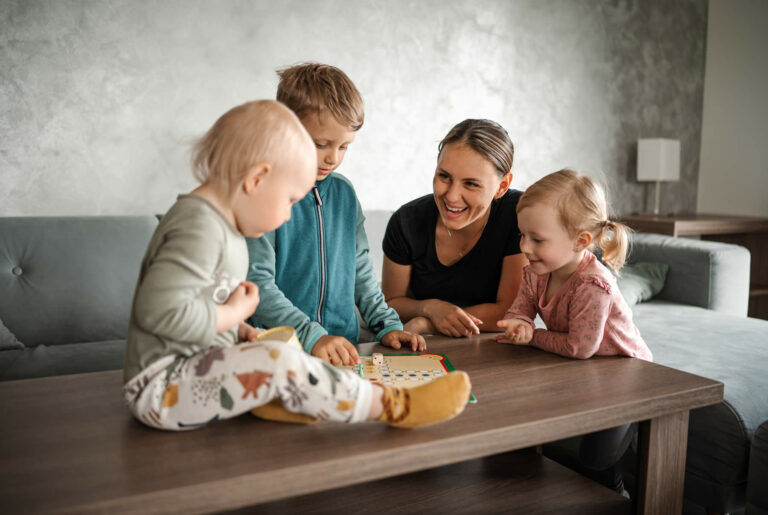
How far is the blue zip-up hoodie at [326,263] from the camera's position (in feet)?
4.15

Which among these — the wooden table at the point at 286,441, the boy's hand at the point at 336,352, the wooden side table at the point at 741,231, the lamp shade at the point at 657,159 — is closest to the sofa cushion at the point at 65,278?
the wooden table at the point at 286,441

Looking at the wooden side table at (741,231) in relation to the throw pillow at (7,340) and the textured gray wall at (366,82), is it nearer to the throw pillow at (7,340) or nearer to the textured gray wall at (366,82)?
the textured gray wall at (366,82)

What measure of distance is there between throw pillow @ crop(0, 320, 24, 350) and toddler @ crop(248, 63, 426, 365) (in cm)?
115

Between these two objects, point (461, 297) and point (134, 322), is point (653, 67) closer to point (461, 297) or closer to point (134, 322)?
point (461, 297)

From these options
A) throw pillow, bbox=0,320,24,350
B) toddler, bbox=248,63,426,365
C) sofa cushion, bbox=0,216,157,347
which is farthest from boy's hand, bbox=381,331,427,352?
throw pillow, bbox=0,320,24,350

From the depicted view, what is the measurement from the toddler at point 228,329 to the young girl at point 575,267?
0.45 m

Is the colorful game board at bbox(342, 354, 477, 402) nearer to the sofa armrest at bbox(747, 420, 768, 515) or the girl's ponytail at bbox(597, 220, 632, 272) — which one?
the girl's ponytail at bbox(597, 220, 632, 272)

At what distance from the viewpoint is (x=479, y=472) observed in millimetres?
1256

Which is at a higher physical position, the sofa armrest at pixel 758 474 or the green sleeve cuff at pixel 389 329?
the green sleeve cuff at pixel 389 329

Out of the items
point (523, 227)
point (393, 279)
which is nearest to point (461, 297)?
point (393, 279)

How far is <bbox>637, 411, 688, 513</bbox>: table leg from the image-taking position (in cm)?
100

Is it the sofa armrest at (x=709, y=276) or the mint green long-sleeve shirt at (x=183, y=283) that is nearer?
the mint green long-sleeve shirt at (x=183, y=283)

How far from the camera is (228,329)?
818 millimetres

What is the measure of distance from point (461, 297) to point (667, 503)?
0.76 m
